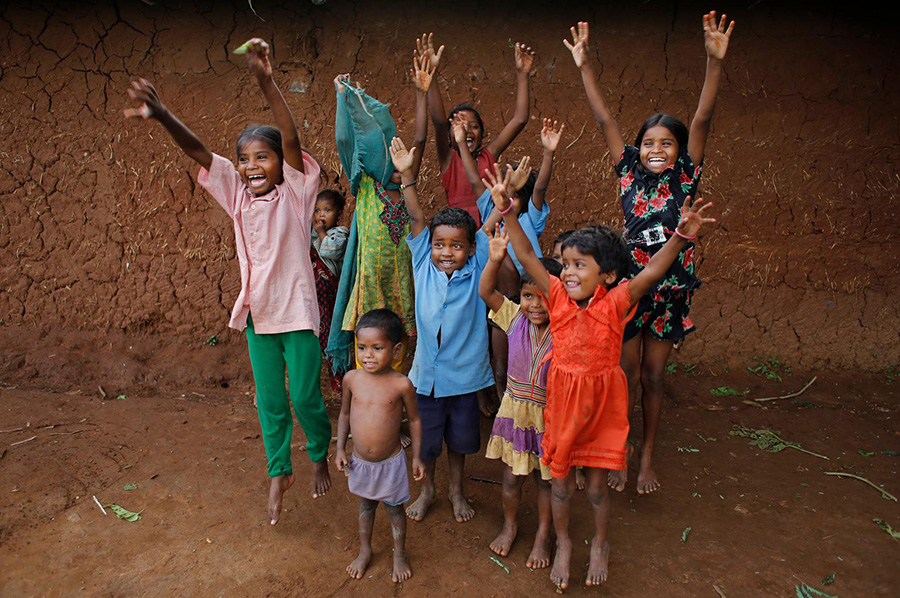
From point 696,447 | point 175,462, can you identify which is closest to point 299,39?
point 175,462

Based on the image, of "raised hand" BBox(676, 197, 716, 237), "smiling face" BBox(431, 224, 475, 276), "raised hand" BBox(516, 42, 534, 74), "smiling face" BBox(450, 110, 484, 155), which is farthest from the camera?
"smiling face" BBox(450, 110, 484, 155)

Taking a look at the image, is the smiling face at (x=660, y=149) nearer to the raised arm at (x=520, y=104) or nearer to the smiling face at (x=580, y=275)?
the smiling face at (x=580, y=275)

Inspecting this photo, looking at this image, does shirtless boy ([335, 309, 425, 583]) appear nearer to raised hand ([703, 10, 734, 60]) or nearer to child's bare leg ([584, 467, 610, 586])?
child's bare leg ([584, 467, 610, 586])

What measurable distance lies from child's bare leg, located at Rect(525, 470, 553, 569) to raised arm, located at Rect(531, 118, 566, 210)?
4.99 feet

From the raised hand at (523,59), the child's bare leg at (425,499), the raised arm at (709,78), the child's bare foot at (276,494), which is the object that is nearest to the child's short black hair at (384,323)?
the child's bare leg at (425,499)

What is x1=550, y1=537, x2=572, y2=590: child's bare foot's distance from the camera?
96.1 inches

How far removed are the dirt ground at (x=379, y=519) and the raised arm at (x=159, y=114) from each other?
1.66m

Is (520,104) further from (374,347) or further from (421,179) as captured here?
(374,347)

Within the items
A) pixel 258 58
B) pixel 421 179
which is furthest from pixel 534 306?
pixel 421 179

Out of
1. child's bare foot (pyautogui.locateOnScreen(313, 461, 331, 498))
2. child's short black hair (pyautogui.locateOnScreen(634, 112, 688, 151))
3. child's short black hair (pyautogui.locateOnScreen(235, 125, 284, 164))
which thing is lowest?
child's bare foot (pyautogui.locateOnScreen(313, 461, 331, 498))

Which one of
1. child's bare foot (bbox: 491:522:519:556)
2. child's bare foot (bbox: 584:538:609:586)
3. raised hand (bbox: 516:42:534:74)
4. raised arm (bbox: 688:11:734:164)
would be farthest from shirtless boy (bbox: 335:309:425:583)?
raised hand (bbox: 516:42:534:74)

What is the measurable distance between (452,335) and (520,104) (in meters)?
1.59

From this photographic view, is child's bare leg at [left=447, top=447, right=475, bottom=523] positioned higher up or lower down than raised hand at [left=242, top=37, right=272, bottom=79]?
lower down

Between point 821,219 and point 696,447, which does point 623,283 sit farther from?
point 821,219
